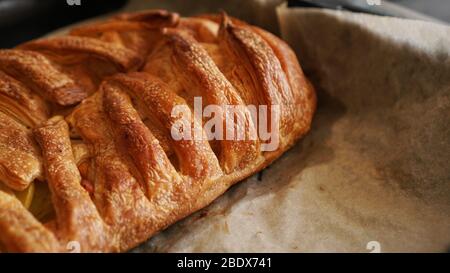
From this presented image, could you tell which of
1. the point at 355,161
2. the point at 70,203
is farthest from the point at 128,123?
the point at 355,161

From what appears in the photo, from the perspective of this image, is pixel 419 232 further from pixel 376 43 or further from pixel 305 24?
pixel 305 24

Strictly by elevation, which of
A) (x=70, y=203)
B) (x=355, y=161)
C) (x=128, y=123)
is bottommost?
(x=355, y=161)

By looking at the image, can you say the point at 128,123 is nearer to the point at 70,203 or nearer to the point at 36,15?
the point at 70,203

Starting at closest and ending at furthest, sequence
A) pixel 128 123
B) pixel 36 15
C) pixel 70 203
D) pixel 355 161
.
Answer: pixel 70 203, pixel 128 123, pixel 355 161, pixel 36 15

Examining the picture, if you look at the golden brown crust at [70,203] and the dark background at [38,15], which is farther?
the dark background at [38,15]

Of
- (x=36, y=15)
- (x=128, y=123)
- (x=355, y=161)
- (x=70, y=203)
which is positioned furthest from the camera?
(x=36, y=15)

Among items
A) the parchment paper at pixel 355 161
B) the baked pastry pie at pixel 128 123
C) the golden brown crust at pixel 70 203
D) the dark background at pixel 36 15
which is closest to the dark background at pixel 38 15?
the dark background at pixel 36 15

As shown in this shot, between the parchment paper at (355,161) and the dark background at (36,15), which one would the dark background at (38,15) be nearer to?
the dark background at (36,15)

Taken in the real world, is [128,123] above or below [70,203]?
above
